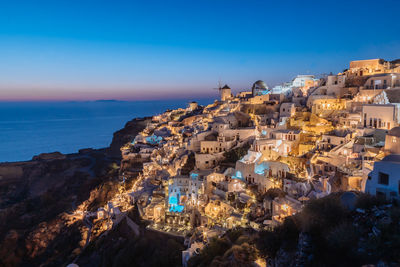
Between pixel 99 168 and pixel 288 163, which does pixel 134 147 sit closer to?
pixel 99 168

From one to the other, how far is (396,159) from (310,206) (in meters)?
3.71

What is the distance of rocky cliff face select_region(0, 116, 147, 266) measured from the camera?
32188 millimetres

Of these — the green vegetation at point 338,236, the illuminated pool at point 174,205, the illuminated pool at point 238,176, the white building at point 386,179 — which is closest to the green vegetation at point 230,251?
the green vegetation at point 338,236

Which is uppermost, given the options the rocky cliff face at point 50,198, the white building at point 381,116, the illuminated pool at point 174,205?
the white building at point 381,116

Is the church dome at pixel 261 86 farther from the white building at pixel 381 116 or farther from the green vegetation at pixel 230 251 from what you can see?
the green vegetation at pixel 230 251

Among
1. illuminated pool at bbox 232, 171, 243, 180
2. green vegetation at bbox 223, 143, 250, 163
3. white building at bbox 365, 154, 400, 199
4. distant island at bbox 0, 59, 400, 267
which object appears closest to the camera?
distant island at bbox 0, 59, 400, 267

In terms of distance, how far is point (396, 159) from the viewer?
9.38 meters

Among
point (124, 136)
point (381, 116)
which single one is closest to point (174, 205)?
point (381, 116)

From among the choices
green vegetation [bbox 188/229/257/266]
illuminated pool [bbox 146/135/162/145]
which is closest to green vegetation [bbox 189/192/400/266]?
green vegetation [bbox 188/229/257/266]

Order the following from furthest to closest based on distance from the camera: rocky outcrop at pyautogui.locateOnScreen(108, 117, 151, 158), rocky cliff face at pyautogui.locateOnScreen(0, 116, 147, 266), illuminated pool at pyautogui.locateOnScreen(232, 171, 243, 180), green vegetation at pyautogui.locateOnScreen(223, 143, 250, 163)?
rocky outcrop at pyautogui.locateOnScreen(108, 117, 151, 158), rocky cliff face at pyautogui.locateOnScreen(0, 116, 147, 266), green vegetation at pyautogui.locateOnScreen(223, 143, 250, 163), illuminated pool at pyautogui.locateOnScreen(232, 171, 243, 180)

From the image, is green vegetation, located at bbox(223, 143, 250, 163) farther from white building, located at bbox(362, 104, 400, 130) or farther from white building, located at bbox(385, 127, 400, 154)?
white building, located at bbox(385, 127, 400, 154)

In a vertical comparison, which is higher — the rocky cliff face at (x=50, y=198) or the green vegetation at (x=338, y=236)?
the green vegetation at (x=338, y=236)

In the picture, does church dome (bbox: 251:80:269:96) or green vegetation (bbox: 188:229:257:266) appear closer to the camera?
green vegetation (bbox: 188:229:257:266)

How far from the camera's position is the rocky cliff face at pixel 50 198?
3219 centimetres
